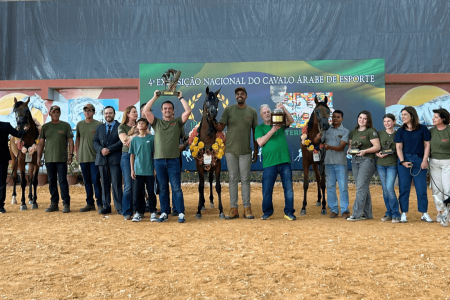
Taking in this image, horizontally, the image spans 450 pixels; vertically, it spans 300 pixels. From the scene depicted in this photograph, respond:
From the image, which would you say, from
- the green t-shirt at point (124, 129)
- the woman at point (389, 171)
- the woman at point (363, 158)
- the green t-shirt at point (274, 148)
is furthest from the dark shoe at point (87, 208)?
the woman at point (389, 171)

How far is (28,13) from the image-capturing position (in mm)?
16297

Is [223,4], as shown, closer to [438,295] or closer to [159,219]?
[159,219]

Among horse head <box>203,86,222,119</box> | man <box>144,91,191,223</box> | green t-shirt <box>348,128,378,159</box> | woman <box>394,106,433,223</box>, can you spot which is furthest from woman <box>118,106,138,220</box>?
woman <box>394,106,433,223</box>

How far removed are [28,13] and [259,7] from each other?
976 cm

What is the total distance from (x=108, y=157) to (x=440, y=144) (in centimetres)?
519

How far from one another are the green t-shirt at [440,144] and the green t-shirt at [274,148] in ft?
6.82

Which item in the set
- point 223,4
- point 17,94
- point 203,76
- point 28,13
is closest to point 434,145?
point 203,76

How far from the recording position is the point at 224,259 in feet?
12.1

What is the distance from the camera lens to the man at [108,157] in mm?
6516

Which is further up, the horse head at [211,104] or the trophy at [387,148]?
the horse head at [211,104]

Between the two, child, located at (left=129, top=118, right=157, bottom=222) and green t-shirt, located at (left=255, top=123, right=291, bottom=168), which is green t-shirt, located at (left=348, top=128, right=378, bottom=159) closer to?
green t-shirt, located at (left=255, top=123, right=291, bottom=168)

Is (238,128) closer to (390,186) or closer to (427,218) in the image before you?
(390,186)

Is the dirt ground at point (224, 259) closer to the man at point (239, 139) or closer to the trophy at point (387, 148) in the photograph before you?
the man at point (239, 139)

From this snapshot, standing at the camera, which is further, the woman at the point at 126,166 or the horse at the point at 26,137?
the horse at the point at 26,137
